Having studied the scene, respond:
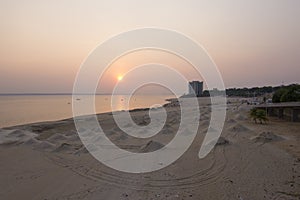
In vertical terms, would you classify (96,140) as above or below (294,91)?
below

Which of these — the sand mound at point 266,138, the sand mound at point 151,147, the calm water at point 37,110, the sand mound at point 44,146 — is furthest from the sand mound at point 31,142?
the calm water at point 37,110

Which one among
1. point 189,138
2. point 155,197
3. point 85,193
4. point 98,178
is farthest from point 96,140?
point 155,197

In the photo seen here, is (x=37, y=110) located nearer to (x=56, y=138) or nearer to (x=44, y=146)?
(x=56, y=138)

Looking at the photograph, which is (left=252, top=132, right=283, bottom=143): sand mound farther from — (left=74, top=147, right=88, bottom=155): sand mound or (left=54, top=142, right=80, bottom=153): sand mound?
(left=54, top=142, right=80, bottom=153): sand mound

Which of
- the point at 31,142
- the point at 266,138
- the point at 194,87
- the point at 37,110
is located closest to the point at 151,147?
the point at 266,138

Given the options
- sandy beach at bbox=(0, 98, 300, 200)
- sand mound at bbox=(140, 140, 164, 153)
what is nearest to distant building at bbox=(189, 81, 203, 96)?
sand mound at bbox=(140, 140, 164, 153)

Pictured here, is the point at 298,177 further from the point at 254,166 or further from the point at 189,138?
the point at 189,138

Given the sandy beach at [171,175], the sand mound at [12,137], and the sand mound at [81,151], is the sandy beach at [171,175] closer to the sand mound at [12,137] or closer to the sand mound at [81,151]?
the sand mound at [81,151]

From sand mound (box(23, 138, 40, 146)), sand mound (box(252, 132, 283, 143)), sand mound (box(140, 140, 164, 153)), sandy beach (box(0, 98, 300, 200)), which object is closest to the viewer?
sandy beach (box(0, 98, 300, 200))

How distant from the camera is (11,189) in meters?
8.95

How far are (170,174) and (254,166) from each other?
3.42 meters

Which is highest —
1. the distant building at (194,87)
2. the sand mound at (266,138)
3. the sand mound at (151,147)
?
the distant building at (194,87)

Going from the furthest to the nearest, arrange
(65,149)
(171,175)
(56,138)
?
(56,138)
(65,149)
(171,175)

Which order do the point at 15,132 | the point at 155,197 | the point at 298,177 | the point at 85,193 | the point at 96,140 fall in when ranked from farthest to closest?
the point at 15,132
the point at 96,140
the point at 298,177
the point at 85,193
the point at 155,197
